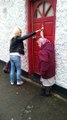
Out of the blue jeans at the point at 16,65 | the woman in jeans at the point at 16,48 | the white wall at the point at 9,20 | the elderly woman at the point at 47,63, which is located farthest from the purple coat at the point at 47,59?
the white wall at the point at 9,20

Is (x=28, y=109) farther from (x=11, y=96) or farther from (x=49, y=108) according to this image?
(x=11, y=96)

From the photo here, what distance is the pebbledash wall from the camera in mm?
5465

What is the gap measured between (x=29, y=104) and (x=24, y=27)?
102 inches

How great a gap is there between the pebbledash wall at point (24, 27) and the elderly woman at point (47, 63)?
5.8 inches

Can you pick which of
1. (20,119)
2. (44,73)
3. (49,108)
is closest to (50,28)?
(44,73)

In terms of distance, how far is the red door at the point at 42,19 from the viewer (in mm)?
5945

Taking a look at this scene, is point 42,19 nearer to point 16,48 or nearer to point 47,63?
point 16,48

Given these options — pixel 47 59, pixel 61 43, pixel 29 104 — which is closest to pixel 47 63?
pixel 47 59

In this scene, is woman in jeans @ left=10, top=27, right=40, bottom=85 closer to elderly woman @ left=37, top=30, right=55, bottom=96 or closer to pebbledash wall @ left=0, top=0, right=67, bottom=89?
pebbledash wall @ left=0, top=0, right=67, bottom=89

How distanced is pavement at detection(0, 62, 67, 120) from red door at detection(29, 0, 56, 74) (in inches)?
39.8

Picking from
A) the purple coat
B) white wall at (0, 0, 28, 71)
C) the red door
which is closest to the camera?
the purple coat

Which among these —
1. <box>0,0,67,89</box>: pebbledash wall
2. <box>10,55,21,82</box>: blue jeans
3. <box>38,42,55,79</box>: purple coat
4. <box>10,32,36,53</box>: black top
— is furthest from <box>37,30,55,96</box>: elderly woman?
<box>10,55,21,82</box>: blue jeans

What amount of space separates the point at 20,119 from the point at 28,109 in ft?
1.53

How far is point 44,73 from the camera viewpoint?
5.77 metres
